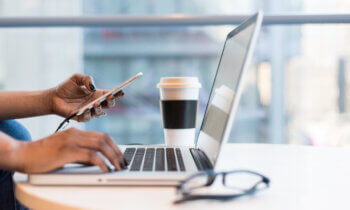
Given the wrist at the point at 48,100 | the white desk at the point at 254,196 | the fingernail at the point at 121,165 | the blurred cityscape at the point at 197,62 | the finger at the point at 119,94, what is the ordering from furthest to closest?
the blurred cityscape at the point at 197,62, the wrist at the point at 48,100, the finger at the point at 119,94, the fingernail at the point at 121,165, the white desk at the point at 254,196

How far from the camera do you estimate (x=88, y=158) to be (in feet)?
1.72

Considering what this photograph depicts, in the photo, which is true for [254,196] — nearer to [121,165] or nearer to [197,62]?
[121,165]

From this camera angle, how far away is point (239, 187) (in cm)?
52

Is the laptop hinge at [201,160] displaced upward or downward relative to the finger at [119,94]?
downward

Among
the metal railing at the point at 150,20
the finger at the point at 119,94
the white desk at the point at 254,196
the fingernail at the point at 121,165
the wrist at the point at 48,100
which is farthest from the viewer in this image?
the metal railing at the point at 150,20

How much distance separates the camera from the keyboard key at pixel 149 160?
56 centimetres

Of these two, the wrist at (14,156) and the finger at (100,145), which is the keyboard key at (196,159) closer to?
the finger at (100,145)

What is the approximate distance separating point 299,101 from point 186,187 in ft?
9.11

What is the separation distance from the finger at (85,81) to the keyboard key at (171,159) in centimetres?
21

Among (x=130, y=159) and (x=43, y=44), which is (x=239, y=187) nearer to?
(x=130, y=159)

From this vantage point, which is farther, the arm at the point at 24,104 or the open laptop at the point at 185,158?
the arm at the point at 24,104

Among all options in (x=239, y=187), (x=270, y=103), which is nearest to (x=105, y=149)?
(x=239, y=187)

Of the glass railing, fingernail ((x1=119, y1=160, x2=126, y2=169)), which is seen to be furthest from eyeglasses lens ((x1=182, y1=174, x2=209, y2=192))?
the glass railing

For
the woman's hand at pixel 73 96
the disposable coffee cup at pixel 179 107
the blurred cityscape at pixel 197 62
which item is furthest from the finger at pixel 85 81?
the blurred cityscape at pixel 197 62
